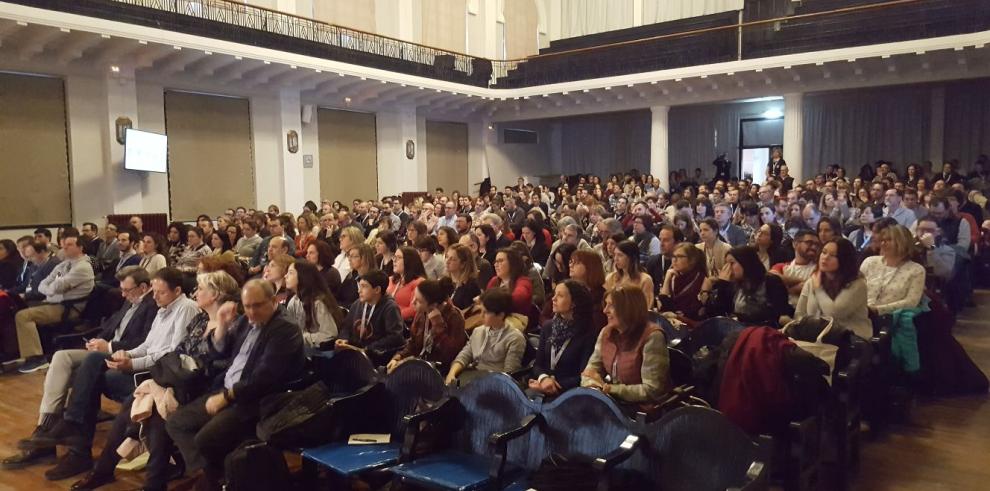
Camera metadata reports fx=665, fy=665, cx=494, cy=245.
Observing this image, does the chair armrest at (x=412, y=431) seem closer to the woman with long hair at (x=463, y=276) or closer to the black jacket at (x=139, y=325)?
the woman with long hair at (x=463, y=276)

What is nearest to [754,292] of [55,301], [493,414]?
[493,414]

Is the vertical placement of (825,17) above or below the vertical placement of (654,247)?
above

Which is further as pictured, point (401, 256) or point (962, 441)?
point (401, 256)

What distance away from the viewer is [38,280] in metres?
6.22

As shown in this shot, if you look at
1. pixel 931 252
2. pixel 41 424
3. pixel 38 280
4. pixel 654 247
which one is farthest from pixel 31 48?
pixel 931 252

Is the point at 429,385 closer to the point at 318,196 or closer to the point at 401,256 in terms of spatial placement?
the point at 401,256

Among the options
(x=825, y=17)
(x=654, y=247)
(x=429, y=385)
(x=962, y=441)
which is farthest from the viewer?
(x=825, y=17)

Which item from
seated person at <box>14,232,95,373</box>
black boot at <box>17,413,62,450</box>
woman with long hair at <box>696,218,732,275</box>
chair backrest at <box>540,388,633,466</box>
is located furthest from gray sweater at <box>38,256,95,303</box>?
woman with long hair at <box>696,218,732,275</box>

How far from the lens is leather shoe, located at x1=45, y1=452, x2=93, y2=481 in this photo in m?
3.71

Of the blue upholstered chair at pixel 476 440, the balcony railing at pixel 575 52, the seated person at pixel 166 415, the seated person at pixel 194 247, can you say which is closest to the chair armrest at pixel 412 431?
the blue upholstered chair at pixel 476 440

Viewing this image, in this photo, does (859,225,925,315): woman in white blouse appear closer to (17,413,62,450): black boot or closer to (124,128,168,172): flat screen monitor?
(17,413,62,450): black boot

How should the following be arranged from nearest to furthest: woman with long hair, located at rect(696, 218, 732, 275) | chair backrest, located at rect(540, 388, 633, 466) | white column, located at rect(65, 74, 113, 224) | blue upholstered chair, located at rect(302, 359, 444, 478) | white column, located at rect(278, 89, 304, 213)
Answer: chair backrest, located at rect(540, 388, 633, 466)
blue upholstered chair, located at rect(302, 359, 444, 478)
woman with long hair, located at rect(696, 218, 732, 275)
white column, located at rect(65, 74, 113, 224)
white column, located at rect(278, 89, 304, 213)

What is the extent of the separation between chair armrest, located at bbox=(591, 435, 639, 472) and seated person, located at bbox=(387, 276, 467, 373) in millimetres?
1474

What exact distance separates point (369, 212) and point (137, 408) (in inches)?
301
